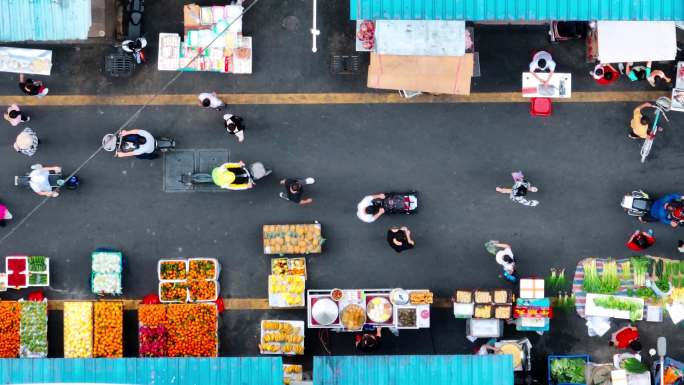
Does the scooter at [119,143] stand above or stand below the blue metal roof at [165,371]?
above

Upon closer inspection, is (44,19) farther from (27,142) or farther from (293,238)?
(293,238)

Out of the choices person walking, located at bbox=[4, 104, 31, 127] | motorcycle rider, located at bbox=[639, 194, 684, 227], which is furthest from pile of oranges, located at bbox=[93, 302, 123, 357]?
motorcycle rider, located at bbox=[639, 194, 684, 227]

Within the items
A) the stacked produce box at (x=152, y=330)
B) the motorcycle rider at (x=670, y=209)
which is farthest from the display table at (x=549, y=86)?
the stacked produce box at (x=152, y=330)

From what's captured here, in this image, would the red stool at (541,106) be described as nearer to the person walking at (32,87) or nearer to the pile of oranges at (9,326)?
the person walking at (32,87)

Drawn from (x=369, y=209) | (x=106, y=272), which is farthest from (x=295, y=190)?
(x=106, y=272)

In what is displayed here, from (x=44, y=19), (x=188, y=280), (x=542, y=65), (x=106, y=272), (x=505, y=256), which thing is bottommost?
(x=188, y=280)

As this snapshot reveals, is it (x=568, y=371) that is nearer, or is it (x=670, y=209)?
(x=670, y=209)

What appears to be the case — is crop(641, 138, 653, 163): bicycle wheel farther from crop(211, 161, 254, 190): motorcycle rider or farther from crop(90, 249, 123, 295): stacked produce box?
crop(90, 249, 123, 295): stacked produce box
